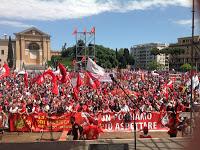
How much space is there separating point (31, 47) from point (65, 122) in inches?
5566

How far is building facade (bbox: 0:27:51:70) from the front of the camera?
154750 mm

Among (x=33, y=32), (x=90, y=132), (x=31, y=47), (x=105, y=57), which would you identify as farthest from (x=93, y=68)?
(x=33, y=32)

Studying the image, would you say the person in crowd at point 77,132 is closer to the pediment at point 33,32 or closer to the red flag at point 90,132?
the red flag at point 90,132

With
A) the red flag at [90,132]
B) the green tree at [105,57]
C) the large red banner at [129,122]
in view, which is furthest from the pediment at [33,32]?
the red flag at [90,132]

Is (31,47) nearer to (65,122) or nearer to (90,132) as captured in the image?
(65,122)

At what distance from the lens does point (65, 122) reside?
19109 millimetres

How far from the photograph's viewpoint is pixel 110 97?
27672mm

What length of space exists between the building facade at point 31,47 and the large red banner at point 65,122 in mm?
136319

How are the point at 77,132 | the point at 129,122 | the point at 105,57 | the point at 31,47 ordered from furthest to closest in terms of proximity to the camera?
the point at 31,47
the point at 105,57
the point at 129,122
the point at 77,132

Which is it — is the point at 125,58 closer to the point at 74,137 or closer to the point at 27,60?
the point at 27,60

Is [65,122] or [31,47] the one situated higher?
[31,47]

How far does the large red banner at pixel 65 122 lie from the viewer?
1883 cm

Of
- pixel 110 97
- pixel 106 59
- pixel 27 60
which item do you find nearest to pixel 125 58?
pixel 106 59

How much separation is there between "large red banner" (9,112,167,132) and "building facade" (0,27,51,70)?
136319mm
